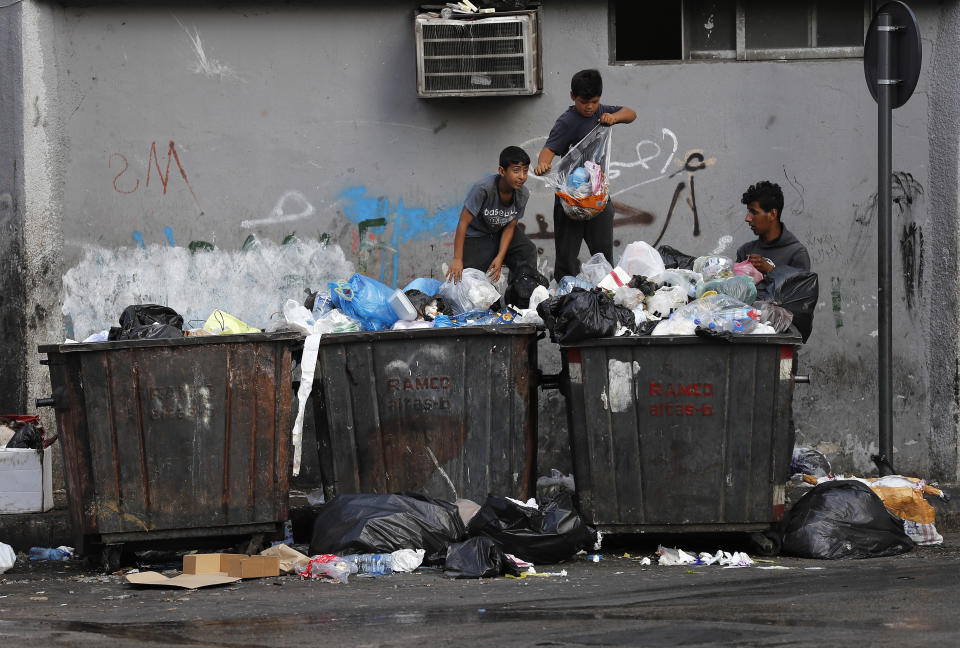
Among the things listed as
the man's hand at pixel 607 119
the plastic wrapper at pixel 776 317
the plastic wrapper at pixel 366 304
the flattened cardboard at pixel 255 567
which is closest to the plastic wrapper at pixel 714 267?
the plastic wrapper at pixel 776 317

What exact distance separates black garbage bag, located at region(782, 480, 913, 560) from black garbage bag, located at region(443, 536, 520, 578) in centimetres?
136

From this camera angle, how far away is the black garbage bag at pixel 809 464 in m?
7.16

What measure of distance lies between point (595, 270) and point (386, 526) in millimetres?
1845

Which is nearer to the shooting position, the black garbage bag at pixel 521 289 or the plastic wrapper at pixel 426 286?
the black garbage bag at pixel 521 289

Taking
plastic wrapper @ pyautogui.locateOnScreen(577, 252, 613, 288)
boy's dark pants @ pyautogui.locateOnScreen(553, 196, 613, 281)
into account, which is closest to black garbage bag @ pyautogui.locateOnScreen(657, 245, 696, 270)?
plastic wrapper @ pyautogui.locateOnScreen(577, 252, 613, 288)

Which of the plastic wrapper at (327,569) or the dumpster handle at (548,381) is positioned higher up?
the dumpster handle at (548,381)

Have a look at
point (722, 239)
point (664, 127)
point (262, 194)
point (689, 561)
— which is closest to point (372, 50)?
point (262, 194)

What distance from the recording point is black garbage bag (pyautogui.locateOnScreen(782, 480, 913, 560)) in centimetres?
583

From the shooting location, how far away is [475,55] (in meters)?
7.59

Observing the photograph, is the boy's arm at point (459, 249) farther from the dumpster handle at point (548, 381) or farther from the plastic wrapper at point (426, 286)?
the dumpster handle at point (548, 381)

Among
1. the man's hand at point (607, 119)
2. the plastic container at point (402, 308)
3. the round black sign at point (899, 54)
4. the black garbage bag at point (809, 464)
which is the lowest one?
the black garbage bag at point (809, 464)

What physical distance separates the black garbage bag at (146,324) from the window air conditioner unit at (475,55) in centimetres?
228

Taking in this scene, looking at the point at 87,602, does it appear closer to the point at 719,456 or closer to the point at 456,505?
the point at 456,505

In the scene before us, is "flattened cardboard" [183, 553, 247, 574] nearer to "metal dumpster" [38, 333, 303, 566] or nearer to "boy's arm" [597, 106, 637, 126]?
"metal dumpster" [38, 333, 303, 566]
